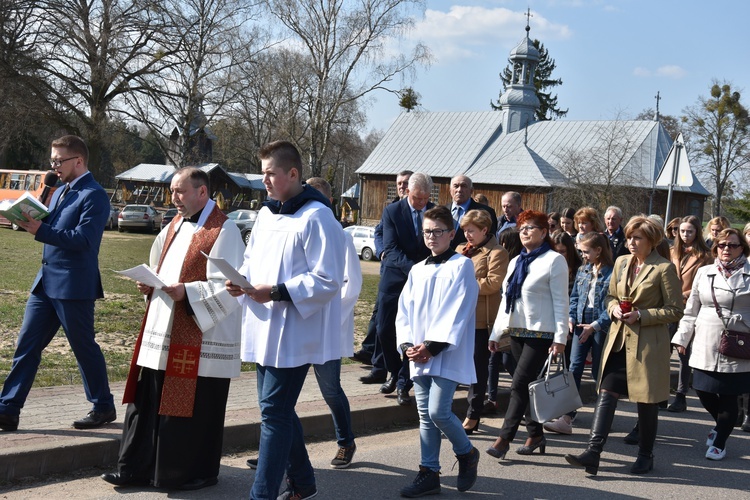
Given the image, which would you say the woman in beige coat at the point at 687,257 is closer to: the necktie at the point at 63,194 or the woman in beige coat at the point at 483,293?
the woman in beige coat at the point at 483,293

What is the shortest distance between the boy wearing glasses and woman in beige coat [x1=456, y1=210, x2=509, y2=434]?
1476 mm

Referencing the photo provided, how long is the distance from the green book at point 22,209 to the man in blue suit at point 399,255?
3.05 metres

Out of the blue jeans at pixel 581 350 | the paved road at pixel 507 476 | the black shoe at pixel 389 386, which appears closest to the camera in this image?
the paved road at pixel 507 476

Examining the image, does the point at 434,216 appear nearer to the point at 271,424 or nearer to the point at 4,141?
the point at 271,424

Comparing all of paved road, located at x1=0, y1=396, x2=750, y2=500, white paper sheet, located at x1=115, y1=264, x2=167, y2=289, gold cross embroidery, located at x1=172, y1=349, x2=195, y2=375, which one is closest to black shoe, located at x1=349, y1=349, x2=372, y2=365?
paved road, located at x1=0, y1=396, x2=750, y2=500

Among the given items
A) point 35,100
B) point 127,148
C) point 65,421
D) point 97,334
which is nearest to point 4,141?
point 35,100

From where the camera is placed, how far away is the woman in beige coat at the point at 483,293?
23.3 feet

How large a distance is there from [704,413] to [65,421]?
6379mm

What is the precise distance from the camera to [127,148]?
89.2 metres

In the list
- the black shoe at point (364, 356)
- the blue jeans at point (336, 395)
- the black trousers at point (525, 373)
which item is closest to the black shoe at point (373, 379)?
the black shoe at point (364, 356)

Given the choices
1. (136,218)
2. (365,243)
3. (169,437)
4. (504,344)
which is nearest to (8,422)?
(169,437)

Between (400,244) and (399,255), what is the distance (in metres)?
0.12

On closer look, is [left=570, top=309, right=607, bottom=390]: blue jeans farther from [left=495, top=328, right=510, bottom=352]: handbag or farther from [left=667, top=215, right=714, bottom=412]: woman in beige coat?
[left=667, top=215, right=714, bottom=412]: woman in beige coat

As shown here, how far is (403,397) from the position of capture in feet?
25.1
